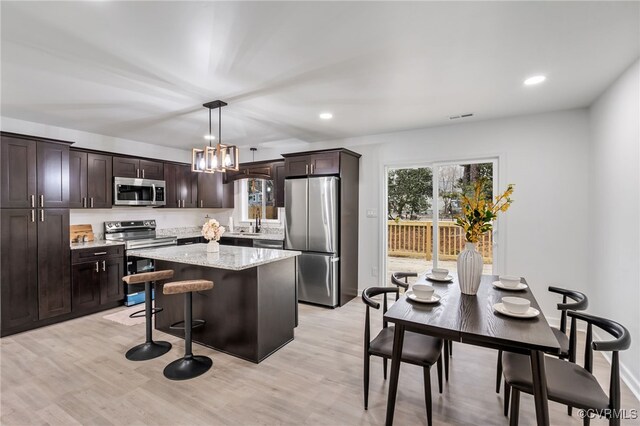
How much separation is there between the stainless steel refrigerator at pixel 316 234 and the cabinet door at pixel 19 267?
3.15 metres

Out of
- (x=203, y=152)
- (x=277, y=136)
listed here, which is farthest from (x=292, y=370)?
(x=277, y=136)

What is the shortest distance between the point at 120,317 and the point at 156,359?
1.54 m

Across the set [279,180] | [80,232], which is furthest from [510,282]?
[80,232]

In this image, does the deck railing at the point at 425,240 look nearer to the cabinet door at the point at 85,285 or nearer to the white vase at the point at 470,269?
the white vase at the point at 470,269

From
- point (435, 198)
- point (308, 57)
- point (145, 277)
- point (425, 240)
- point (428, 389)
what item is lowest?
point (428, 389)

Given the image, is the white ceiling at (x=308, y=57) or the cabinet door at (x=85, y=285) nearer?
the white ceiling at (x=308, y=57)

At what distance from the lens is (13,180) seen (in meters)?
3.36

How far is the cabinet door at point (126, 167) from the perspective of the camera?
4.53 m

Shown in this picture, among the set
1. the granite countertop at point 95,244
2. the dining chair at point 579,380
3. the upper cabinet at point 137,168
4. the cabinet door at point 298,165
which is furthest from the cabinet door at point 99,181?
the dining chair at point 579,380

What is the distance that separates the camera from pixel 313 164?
4504mm

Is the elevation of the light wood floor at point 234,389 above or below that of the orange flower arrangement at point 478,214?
below

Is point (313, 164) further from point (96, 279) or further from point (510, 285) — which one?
point (96, 279)

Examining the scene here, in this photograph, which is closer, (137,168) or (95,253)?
(95,253)

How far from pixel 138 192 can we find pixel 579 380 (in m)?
5.54
